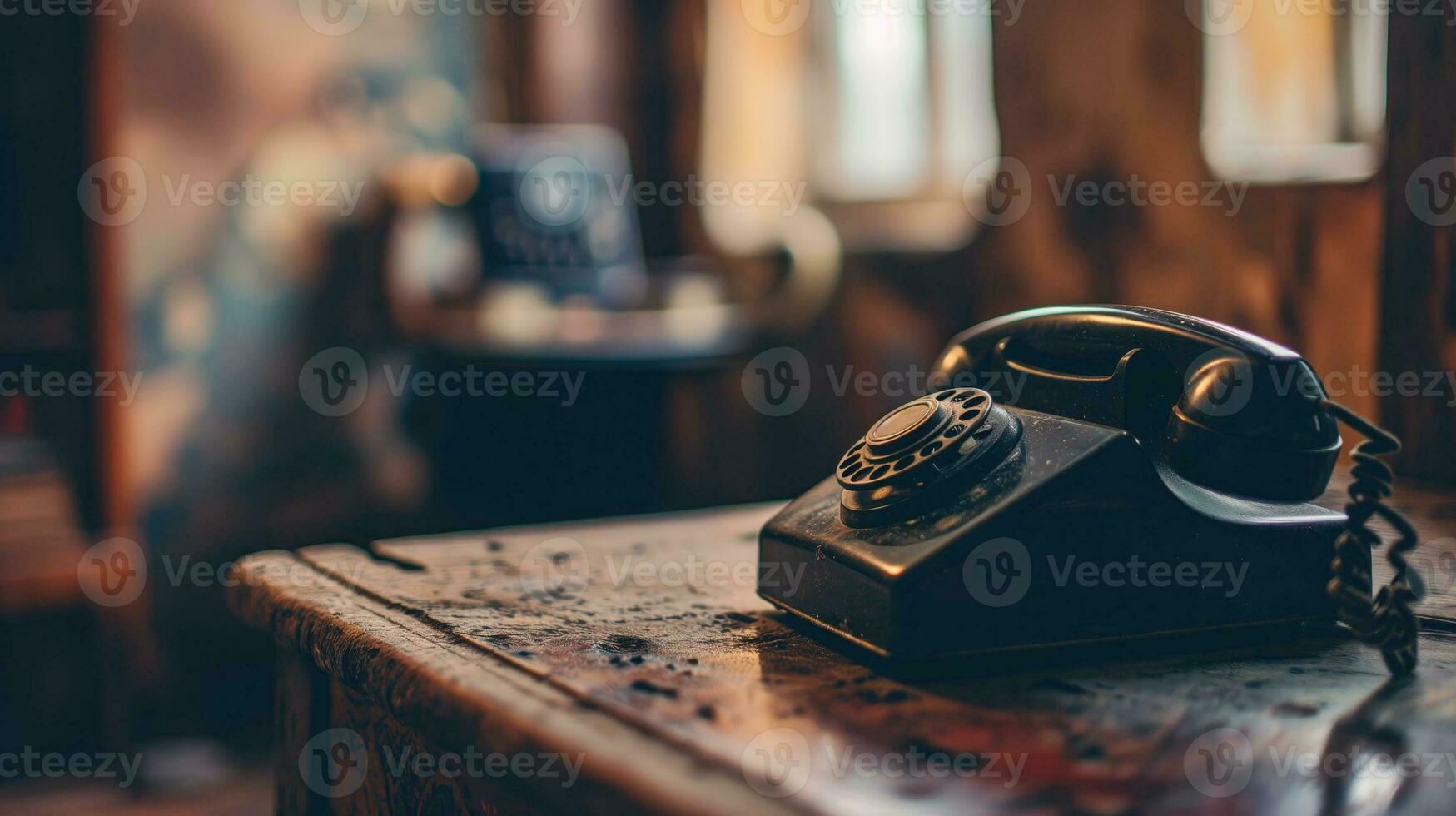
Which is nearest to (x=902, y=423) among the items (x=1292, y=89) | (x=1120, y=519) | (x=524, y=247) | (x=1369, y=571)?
(x=1120, y=519)

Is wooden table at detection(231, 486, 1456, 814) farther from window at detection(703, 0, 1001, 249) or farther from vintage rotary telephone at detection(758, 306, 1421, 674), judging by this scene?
window at detection(703, 0, 1001, 249)

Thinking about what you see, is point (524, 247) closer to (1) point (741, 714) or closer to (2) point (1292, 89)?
(2) point (1292, 89)

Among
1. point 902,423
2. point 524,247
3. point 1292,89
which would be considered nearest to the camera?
point 902,423

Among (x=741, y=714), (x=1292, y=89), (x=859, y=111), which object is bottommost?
(x=741, y=714)

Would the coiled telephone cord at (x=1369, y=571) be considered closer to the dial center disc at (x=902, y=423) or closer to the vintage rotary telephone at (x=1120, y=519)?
the vintage rotary telephone at (x=1120, y=519)

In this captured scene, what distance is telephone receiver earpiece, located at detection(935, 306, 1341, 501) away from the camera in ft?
1.90

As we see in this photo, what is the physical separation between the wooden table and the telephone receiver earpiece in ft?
0.30

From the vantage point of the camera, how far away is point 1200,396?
586 millimetres

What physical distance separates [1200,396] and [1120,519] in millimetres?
76

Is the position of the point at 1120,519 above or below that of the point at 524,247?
below

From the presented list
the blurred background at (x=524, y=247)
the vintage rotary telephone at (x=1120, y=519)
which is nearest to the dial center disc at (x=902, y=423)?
the vintage rotary telephone at (x=1120, y=519)

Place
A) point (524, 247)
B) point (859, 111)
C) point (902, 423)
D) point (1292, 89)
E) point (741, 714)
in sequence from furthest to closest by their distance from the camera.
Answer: point (859, 111) → point (524, 247) → point (1292, 89) → point (902, 423) → point (741, 714)

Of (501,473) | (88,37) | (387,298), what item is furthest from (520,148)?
(88,37)

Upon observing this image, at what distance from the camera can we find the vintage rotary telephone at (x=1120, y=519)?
547 mm
